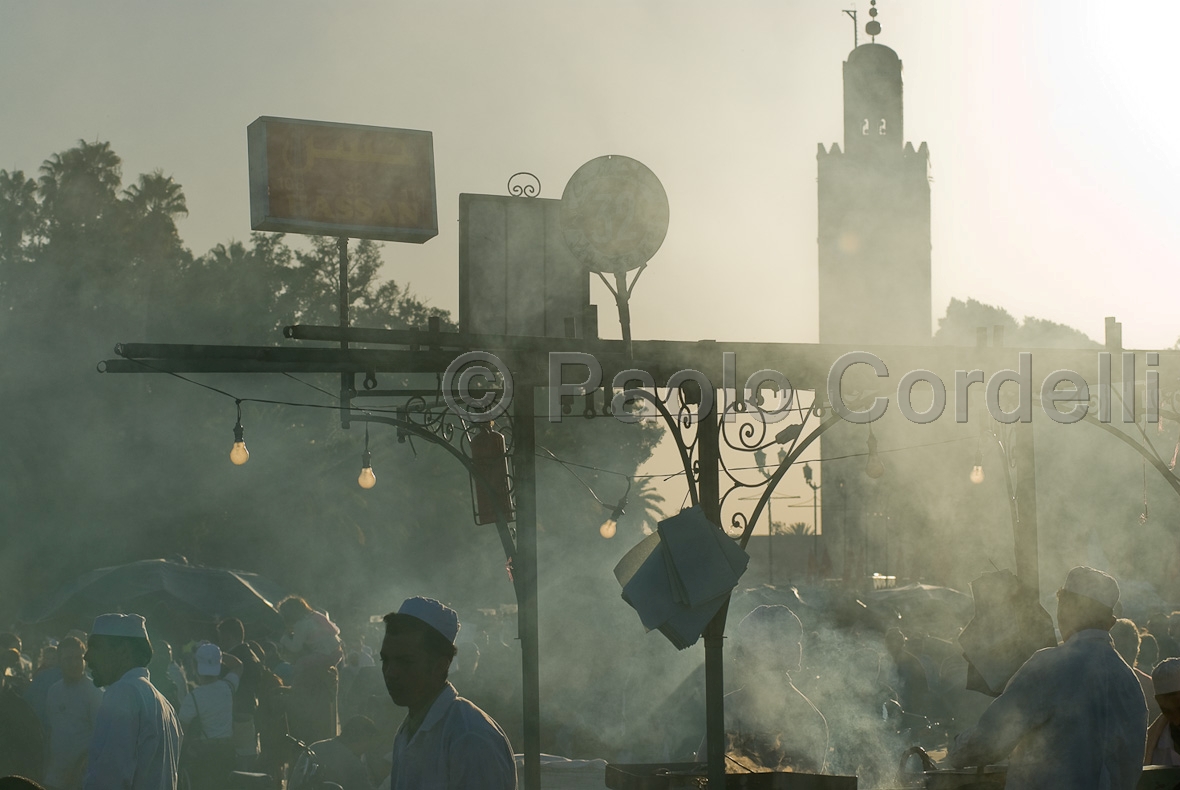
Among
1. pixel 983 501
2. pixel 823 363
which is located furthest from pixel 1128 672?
pixel 983 501

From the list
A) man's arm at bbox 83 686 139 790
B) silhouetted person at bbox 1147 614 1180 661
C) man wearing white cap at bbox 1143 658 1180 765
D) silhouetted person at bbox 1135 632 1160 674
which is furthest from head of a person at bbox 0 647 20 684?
silhouetted person at bbox 1147 614 1180 661

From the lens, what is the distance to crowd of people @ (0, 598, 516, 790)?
149 inches

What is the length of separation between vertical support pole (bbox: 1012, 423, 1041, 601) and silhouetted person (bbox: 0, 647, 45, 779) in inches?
272

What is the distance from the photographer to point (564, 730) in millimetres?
11070

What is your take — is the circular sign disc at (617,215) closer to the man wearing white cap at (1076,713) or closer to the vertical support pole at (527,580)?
the vertical support pole at (527,580)

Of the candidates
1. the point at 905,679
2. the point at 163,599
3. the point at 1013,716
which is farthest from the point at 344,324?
the point at 163,599

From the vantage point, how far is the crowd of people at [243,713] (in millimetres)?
3775

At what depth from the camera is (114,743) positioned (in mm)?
5047

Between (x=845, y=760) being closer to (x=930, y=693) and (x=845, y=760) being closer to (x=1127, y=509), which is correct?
(x=930, y=693)

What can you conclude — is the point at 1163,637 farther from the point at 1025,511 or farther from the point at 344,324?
the point at 344,324

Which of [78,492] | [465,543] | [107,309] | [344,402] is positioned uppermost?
[107,309]

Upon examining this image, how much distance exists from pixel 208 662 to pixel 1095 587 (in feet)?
22.0

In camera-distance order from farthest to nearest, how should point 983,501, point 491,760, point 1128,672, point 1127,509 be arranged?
point 983,501, point 1127,509, point 1128,672, point 491,760

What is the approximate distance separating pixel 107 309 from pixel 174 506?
559cm
